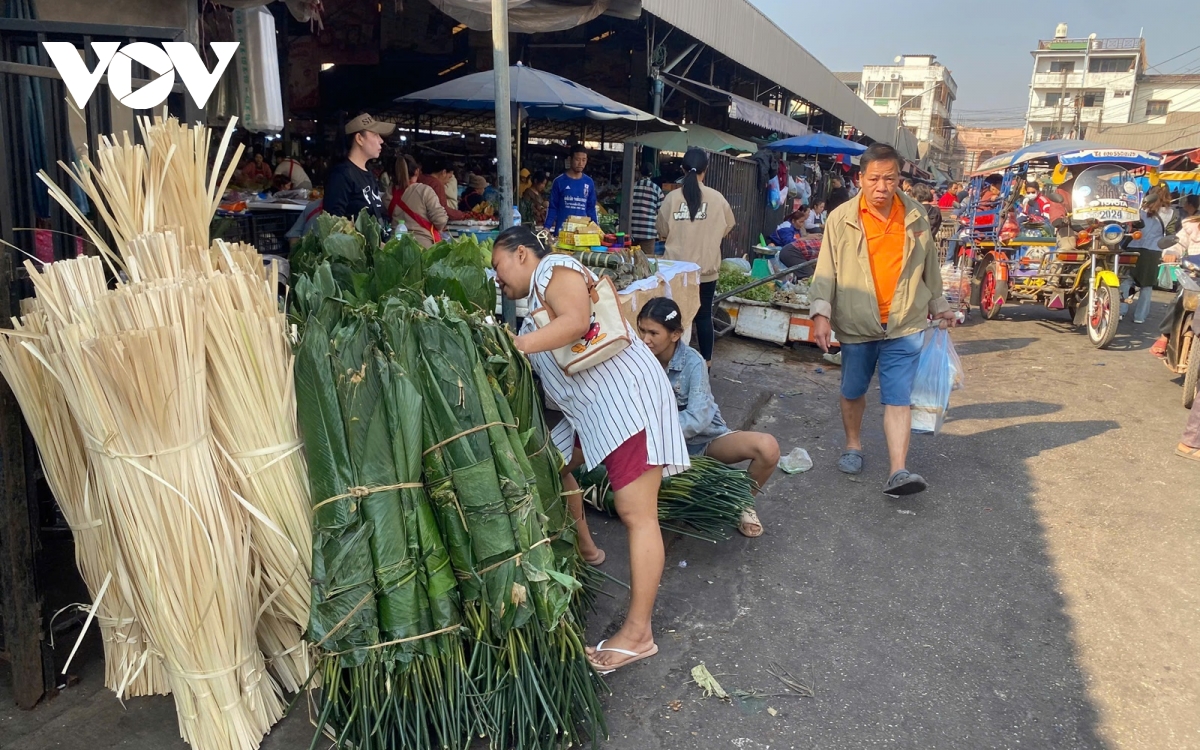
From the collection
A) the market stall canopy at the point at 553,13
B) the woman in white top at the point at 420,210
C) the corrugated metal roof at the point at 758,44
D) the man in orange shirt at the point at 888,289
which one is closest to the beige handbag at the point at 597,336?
the man in orange shirt at the point at 888,289

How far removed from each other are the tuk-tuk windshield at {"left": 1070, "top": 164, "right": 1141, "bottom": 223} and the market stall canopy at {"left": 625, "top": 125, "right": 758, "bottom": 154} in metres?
4.23

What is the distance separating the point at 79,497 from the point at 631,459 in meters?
1.61

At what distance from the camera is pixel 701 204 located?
21.1ft

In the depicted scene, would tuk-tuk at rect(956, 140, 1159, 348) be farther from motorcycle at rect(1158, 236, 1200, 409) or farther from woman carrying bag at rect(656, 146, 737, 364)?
woman carrying bag at rect(656, 146, 737, 364)

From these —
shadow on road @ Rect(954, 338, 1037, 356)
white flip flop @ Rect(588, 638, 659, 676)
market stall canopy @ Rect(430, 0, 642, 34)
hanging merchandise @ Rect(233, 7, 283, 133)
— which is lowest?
white flip flop @ Rect(588, 638, 659, 676)

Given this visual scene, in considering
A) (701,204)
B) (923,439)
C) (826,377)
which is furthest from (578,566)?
(826,377)

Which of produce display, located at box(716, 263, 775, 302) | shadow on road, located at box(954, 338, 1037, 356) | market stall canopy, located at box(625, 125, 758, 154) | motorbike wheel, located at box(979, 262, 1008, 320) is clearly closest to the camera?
produce display, located at box(716, 263, 775, 302)

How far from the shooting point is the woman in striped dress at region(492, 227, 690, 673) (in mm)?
2672

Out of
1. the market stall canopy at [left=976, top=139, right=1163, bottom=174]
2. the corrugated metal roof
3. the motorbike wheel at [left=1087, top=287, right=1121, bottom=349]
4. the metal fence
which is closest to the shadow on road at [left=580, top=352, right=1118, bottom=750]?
the motorbike wheel at [left=1087, top=287, right=1121, bottom=349]

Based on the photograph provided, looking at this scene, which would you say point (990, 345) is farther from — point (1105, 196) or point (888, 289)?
point (888, 289)

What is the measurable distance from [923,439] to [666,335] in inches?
110

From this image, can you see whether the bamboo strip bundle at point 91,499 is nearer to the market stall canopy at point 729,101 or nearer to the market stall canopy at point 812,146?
the market stall canopy at point 729,101

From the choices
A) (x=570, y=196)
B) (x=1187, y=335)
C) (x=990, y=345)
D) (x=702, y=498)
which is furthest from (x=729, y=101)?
(x=702, y=498)

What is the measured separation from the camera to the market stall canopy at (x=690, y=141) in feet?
31.7
